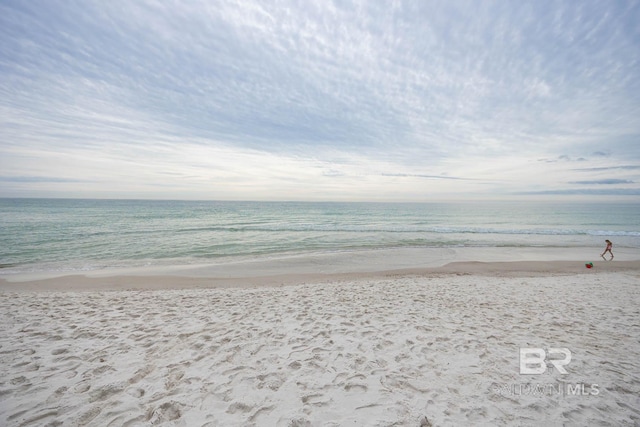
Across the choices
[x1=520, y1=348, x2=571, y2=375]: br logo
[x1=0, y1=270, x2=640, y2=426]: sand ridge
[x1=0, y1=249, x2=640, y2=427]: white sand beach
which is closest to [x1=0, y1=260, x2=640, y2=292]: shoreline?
[x1=0, y1=249, x2=640, y2=427]: white sand beach

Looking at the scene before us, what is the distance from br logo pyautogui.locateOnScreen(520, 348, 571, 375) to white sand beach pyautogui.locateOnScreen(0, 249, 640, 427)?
0.09 m

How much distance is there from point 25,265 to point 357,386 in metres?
20.8

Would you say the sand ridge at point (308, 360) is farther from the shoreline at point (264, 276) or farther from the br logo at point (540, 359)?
the shoreline at point (264, 276)

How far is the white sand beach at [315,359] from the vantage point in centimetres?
367

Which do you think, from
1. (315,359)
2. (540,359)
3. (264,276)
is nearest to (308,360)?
(315,359)

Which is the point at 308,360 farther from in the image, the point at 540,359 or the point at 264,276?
the point at 264,276

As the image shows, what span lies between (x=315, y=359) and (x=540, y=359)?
4.39 m

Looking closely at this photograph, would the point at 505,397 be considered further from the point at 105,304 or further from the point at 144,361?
the point at 105,304

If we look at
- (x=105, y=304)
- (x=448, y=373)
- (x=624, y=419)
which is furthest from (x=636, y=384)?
(x=105, y=304)

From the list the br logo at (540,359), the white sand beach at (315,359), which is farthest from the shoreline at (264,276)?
the br logo at (540,359)

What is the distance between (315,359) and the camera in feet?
16.4

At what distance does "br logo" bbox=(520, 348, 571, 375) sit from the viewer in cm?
477

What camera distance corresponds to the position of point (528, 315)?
7406 millimetres

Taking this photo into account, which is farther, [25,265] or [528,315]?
[25,265]
